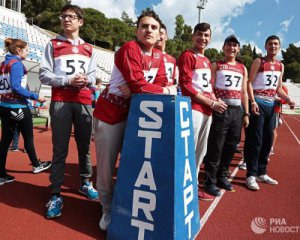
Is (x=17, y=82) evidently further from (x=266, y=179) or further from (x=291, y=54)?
(x=291, y=54)

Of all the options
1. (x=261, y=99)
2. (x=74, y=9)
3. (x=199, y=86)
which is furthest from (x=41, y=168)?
(x=261, y=99)

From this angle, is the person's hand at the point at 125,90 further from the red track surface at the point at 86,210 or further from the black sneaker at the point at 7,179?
the black sneaker at the point at 7,179

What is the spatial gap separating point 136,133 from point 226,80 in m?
2.07

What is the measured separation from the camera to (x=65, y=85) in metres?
2.93

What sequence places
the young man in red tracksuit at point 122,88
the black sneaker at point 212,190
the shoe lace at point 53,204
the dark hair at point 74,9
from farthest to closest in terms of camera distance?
1. the black sneaker at point 212,190
2. the dark hair at point 74,9
3. the shoe lace at point 53,204
4. the young man in red tracksuit at point 122,88

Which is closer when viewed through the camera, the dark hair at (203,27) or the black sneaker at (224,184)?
the dark hair at (203,27)

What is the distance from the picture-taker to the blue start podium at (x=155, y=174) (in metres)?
2.17

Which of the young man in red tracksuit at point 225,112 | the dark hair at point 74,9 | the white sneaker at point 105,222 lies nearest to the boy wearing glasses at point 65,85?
the dark hair at point 74,9

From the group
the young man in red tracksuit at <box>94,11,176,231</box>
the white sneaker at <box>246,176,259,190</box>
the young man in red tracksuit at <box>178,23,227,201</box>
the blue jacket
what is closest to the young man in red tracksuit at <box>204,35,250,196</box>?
the young man in red tracksuit at <box>178,23,227,201</box>

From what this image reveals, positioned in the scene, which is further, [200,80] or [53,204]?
[200,80]

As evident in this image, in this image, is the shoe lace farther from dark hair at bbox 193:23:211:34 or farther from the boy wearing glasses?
dark hair at bbox 193:23:211:34

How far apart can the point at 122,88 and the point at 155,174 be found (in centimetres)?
81

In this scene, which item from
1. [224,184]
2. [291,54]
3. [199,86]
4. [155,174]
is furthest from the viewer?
[291,54]

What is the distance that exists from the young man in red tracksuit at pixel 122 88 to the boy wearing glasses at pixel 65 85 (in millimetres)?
548
